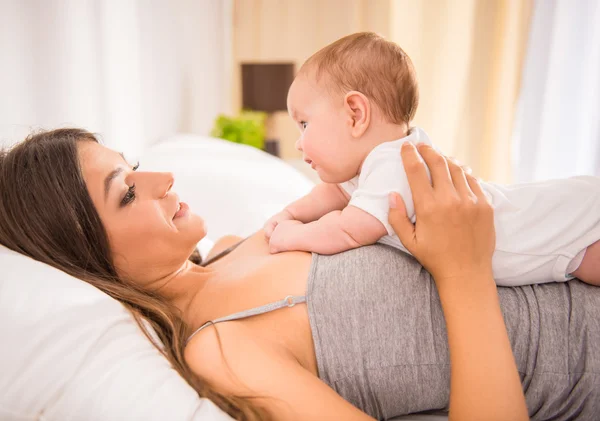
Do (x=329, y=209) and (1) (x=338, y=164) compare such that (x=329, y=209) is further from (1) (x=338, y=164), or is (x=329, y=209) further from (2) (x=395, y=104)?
(2) (x=395, y=104)

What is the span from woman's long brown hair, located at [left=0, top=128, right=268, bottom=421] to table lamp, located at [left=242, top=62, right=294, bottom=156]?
8.94 feet

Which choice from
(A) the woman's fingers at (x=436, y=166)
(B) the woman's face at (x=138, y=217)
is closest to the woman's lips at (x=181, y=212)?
(B) the woman's face at (x=138, y=217)

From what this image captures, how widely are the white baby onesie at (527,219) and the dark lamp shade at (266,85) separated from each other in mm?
2714

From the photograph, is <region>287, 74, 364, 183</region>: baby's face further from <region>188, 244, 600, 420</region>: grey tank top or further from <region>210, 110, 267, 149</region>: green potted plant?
<region>210, 110, 267, 149</region>: green potted plant

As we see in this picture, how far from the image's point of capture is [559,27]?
265 cm

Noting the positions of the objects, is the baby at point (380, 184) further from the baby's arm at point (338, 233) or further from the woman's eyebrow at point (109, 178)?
the woman's eyebrow at point (109, 178)

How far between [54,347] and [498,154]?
10.4 ft

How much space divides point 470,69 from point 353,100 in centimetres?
269

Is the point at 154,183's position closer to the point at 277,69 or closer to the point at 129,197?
the point at 129,197

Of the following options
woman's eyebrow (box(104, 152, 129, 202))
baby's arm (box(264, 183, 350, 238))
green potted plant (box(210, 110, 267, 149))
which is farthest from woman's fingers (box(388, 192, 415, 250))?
green potted plant (box(210, 110, 267, 149))

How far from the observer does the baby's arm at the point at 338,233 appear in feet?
3.27

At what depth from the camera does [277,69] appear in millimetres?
3592

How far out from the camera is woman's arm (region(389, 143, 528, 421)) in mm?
803

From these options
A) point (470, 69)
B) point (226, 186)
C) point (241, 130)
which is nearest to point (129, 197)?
point (226, 186)
